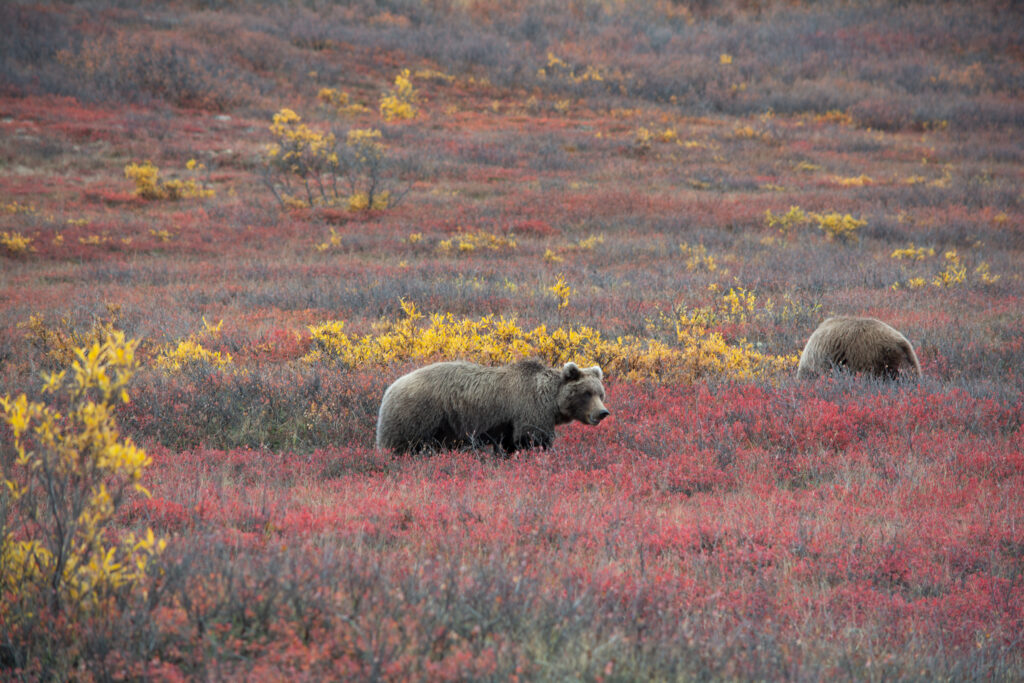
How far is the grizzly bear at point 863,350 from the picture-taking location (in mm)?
8750

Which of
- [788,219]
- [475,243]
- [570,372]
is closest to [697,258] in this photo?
[475,243]

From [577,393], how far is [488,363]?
243 centimetres

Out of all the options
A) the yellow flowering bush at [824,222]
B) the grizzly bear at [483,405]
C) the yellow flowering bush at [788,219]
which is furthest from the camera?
the yellow flowering bush at [788,219]

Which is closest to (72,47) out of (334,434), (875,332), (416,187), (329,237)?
(416,187)

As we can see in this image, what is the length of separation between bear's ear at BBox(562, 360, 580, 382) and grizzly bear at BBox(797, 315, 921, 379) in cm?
380

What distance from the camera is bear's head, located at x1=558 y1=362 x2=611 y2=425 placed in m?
6.79

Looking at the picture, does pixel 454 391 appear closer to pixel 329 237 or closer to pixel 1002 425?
pixel 1002 425

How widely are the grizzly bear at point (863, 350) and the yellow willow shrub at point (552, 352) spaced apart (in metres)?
0.81

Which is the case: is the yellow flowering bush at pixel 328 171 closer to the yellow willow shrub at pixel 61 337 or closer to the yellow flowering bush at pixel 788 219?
the yellow willow shrub at pixel 61 337

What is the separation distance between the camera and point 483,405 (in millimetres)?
6918

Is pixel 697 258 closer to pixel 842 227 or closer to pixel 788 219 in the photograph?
pixel 842 227

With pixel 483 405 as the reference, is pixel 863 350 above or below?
above

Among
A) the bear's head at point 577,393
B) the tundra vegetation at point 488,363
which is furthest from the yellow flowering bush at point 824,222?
the bear's head at point 577,393

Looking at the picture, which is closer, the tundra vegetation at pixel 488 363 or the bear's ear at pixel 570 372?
the tundra vegetation at pixel 488 363
